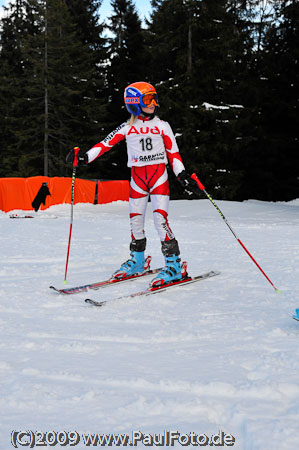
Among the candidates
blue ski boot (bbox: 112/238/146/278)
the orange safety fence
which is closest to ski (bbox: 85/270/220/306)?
blue ski boot (bbox: 112/238/146/278)

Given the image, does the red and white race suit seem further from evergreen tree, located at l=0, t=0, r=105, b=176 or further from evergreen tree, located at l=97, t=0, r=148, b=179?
evergreen tree, located at l=97, t=0, r=148, b=179

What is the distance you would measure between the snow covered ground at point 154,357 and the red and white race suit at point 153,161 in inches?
33.9

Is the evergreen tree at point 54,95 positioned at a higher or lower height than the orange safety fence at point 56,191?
higher

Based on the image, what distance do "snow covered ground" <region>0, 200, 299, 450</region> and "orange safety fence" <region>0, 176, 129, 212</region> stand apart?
1302cm

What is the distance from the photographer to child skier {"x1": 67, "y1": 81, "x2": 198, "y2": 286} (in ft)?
16.7

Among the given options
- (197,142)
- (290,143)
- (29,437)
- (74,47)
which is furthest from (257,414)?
(74,47)

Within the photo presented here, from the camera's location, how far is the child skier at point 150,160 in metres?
5.10

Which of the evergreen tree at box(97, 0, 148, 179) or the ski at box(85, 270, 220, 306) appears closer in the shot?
the ski at box(85, 270, 220, 306)

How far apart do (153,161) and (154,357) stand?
2735mm

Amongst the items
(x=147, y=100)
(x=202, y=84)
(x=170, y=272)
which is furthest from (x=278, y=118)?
(x=170, y=272)

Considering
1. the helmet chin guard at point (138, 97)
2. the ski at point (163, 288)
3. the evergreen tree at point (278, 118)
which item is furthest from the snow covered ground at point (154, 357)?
the evergreen tree at point (278, 118)

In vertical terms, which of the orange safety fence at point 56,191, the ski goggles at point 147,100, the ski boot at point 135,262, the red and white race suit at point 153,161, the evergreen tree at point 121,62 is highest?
the evergreen tree at point 121,62

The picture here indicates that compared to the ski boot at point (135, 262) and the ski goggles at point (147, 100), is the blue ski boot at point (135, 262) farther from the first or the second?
the ski goggles at point (147, 100)

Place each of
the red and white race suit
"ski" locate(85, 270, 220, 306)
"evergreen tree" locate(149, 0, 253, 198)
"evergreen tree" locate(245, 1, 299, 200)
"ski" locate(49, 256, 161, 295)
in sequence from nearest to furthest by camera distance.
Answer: "ski" locate(85, 270, 220, 306) → "ski" locate(49, 256, 161, 295) → the red and white race suit → "evergreen tree" locate(149, 0, 253, 198) → "evergreen tree" locate(245, 1, 299, 200)
